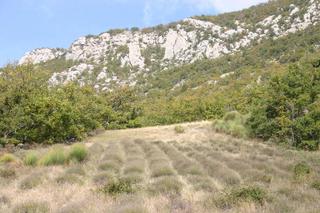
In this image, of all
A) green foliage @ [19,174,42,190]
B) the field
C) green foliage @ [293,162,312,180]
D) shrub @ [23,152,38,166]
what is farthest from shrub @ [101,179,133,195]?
shrub @ [23,152,38,166]

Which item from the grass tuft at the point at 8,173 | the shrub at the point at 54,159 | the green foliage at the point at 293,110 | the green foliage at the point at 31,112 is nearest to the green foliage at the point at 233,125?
the green foliage at the point at 293,110

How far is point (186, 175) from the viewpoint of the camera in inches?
596

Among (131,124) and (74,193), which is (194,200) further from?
(131,124)

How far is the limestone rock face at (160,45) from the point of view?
126 m

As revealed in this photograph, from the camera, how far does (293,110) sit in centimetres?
3034

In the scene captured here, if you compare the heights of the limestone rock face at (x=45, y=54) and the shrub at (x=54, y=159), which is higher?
the limestone rock face at (x=45, y=54)

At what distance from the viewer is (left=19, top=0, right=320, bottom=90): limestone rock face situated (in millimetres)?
126044

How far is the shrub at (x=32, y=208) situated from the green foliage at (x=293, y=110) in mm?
21525

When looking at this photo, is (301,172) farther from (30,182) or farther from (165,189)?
(30,182)

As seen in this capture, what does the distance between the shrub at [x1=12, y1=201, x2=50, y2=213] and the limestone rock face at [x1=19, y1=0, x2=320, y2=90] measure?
111 m

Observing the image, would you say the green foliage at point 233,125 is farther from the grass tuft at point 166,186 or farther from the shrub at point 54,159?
the grass tuft at point 166,186

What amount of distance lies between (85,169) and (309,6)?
11471 centimetres

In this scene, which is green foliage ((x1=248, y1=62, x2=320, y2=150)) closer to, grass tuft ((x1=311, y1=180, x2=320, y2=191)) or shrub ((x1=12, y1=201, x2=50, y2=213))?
grass tuft ((x1=311, y1=180, x2=320, y2=191))

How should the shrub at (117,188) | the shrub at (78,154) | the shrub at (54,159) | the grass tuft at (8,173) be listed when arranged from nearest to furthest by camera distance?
the shrub at (117,188), the grass tuft at (8,173), the shrub at (54,159), the shrub at (78,154)
